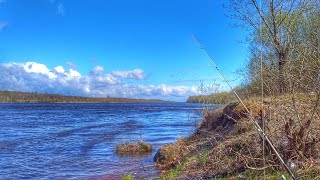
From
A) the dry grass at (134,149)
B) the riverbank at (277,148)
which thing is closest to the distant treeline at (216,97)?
the dry grass at (134,149)

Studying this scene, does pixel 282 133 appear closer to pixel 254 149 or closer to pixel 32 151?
pixel 254 149

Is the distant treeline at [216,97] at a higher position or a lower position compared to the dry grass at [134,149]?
higher

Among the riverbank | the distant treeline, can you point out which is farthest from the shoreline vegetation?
the distant treeline

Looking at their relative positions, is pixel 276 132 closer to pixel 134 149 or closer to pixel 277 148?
pixel 277 148

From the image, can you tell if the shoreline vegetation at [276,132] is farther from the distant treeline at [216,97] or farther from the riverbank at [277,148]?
the distant treeline at [216,97]

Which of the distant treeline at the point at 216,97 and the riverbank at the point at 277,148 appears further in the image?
the distant treeline at the point at 216,97

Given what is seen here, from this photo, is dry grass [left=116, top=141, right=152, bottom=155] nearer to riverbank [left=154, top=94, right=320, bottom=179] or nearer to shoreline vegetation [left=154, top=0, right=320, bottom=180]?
shoreline vegetation [left=154, top=0, right=320, bottom=180]

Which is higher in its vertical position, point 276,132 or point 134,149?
point 276,132

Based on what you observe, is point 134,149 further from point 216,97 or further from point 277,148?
point 277,148

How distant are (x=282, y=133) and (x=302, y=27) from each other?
1001cm

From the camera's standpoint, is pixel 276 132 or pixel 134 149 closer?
pixel 276 132

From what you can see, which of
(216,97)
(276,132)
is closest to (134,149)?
(216,97)

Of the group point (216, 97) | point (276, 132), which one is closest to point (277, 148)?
point (276, 132)

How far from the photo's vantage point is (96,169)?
49.9 ft
